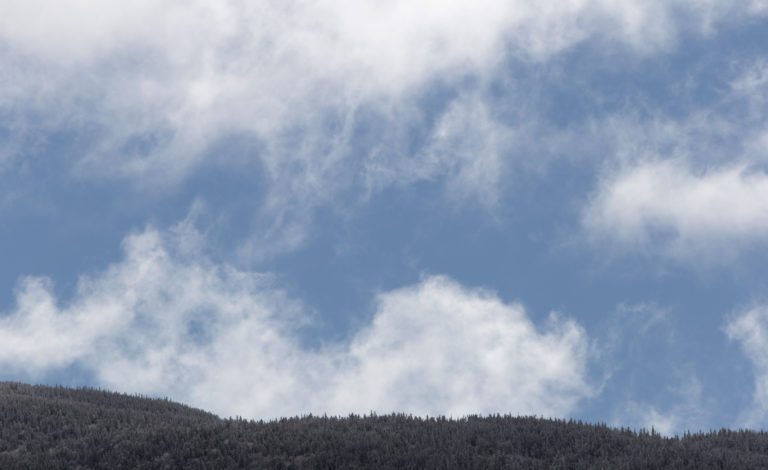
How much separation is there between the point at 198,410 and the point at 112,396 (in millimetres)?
2964

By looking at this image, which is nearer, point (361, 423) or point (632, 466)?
point (632, 466)

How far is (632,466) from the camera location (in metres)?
14.3

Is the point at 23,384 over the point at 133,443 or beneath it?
over

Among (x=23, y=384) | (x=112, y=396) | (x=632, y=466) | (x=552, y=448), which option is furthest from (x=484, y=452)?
(x=23, y=384)

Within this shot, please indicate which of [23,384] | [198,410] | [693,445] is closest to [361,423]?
[693,445]

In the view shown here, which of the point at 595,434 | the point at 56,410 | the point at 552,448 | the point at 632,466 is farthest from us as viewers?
the point at 56,410

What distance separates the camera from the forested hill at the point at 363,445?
14.8 meters

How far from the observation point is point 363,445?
15.5 m

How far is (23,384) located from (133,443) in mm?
12509

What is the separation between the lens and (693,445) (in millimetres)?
16156

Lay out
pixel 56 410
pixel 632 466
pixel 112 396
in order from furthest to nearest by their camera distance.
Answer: pixel 112 396, pixel 56 410, pixel 632 466

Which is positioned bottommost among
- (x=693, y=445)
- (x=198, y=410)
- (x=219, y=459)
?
(x=219, y=459)

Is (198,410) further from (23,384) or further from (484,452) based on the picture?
(484,452)

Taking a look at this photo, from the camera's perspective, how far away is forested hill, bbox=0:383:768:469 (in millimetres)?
14773
